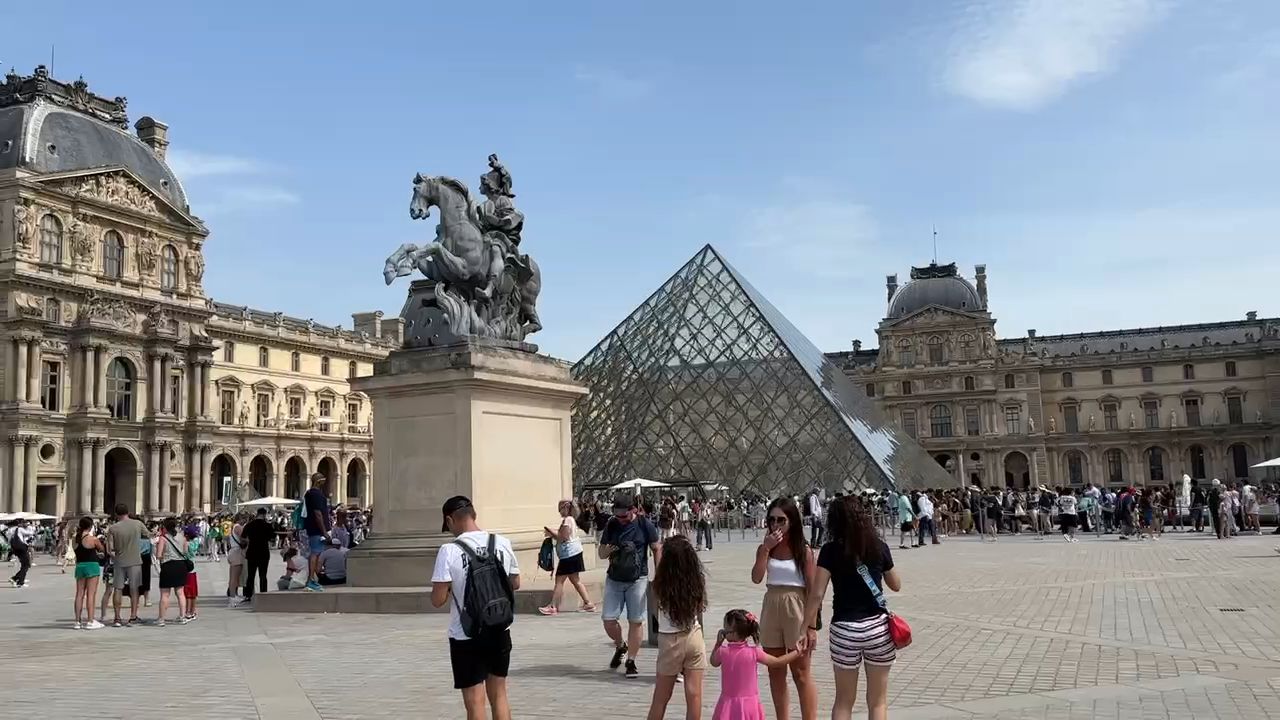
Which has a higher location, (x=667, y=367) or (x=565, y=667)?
(x=667, y=367)

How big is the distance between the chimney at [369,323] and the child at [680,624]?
6798cm

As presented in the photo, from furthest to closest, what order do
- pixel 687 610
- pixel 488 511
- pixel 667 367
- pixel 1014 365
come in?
pixel 1014 365 → pixel 667 367 → pixel 488 511 → pixel 687 610

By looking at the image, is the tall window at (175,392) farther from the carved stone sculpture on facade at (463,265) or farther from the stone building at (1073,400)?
the stone building at (1073,400)

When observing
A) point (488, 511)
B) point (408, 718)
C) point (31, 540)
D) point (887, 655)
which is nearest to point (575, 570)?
point (488, 511)

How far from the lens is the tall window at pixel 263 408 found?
56719mm

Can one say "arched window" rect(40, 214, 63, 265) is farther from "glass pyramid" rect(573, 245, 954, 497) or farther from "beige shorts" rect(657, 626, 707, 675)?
"beige shorts" rect(657, 626, 707, 675)

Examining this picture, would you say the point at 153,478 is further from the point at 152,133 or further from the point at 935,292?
the point at 935,292

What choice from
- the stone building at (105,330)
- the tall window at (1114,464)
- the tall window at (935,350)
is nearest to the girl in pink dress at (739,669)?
the stone building at (105,330)

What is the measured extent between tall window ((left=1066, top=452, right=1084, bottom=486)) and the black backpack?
8084 centimetres

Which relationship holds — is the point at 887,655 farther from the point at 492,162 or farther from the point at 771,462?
the point at 771,462

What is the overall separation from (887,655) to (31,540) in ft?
114

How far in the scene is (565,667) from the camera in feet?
23.4

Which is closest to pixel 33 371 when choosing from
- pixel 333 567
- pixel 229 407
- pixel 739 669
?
pixel 229 407

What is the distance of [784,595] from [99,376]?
1779 inches
